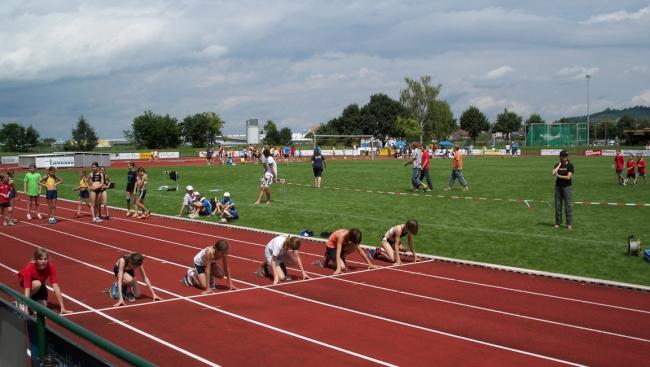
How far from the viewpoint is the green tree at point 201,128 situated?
305 ft

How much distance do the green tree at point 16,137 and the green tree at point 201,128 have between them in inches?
807

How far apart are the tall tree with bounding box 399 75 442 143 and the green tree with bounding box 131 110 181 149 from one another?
140ft

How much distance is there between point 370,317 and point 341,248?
3.23 m

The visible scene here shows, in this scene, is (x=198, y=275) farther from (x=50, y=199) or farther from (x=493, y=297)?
(x=50, y=199)

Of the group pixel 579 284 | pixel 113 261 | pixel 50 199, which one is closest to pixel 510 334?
pixel 579 284

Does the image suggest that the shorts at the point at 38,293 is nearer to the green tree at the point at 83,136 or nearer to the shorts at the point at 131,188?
the shorts at the point at 131,188

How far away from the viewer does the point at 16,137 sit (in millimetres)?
77750

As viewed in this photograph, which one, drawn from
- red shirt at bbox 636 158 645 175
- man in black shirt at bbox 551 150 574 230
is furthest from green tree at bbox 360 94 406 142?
man in black shirt at bbox 551 150 574 230

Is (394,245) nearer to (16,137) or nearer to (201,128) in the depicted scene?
(16,137)

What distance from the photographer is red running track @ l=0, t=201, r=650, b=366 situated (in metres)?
7.76

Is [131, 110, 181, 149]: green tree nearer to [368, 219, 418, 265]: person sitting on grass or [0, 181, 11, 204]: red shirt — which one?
[0, 181, 11, 204]: red shirt

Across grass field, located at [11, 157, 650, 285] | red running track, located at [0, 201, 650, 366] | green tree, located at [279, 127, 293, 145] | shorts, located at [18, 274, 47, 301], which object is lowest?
red running track, located at [0, 201, 650, 366]

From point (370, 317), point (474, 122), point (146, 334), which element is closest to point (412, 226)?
point (370, 317)

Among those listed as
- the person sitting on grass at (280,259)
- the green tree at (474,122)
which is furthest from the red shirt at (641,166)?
the green tree at (474,122)
